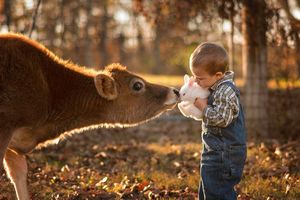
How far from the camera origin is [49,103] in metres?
7.09

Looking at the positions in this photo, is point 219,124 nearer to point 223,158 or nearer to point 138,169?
point 223,158

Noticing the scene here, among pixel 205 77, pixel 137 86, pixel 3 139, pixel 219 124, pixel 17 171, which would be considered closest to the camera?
pixel 219 124

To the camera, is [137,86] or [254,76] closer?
Answer: [137,86]

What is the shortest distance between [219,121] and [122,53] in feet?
115

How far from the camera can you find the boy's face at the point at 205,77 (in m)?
6.11

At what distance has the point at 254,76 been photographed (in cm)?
1265

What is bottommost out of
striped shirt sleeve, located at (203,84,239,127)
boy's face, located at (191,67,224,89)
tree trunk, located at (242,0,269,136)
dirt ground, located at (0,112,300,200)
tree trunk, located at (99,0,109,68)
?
dirt ground, located at (0,112,300,200)

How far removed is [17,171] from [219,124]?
108 inches

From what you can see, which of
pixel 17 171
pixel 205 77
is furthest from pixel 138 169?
pixel 205 77

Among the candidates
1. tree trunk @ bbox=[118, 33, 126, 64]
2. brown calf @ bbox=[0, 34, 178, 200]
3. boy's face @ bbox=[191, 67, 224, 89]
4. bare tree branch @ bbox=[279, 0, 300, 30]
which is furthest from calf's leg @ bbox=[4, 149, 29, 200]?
tree trunk @ bbox=[118, 33, 126, 64]

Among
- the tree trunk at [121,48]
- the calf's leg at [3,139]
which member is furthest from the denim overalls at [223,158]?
the tree trunk at [121,48]

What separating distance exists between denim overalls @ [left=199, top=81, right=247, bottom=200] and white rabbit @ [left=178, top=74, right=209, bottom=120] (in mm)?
119

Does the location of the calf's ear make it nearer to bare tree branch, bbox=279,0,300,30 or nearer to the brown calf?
the brown calf

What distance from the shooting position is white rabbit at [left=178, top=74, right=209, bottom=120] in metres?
6.21
